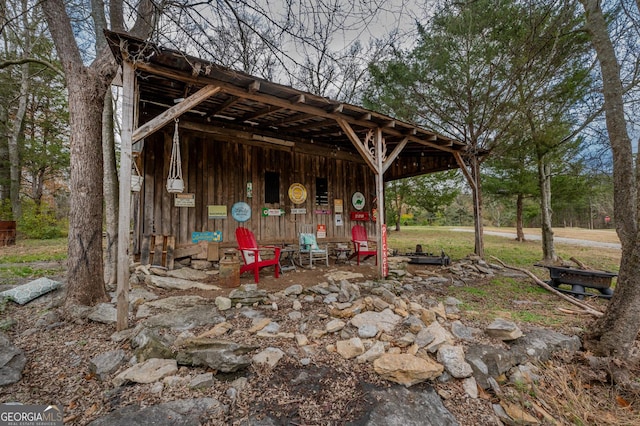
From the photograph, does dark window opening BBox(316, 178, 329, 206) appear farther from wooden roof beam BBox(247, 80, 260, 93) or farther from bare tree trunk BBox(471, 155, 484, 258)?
bare tree trunk BBox(471, 155, 484, 258)

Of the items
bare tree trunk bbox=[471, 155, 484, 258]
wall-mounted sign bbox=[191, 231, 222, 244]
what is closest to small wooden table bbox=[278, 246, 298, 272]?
wall-mounted sign bbox=[191, 231, 222, 244]

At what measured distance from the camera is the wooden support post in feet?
8.27

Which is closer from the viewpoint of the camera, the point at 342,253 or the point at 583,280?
the point at 583,280

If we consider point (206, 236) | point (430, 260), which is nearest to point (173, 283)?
point (206, 236)

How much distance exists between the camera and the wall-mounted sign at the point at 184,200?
473cm

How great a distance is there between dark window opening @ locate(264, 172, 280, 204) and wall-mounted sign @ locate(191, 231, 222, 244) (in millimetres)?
1190

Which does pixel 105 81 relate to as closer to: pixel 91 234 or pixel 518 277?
pixel 91 234

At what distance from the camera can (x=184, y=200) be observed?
15.7ft

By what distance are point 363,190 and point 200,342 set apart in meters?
5.73

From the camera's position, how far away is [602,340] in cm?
254

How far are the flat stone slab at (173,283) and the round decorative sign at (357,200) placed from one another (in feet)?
13.5

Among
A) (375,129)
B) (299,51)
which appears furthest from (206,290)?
(375,129)

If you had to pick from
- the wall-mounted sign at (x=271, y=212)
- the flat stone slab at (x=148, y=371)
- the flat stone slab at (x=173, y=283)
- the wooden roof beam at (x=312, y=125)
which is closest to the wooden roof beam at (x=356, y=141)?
the wooden roof beam at (x=312, y=125)

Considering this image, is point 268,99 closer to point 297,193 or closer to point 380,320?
point 297,193
